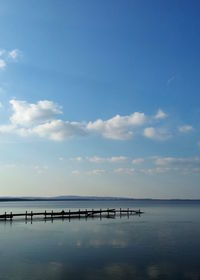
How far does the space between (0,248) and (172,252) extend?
2007 cm

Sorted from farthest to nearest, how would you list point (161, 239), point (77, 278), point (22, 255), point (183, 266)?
point (161, 239), point (22, 255), point (183, 266), point (77, 278)

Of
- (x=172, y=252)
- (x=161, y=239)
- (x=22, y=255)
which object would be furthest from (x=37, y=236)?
(x=172, y=252)

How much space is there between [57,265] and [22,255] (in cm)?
630

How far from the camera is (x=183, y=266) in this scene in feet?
101

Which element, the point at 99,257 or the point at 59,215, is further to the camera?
the point at 59,215

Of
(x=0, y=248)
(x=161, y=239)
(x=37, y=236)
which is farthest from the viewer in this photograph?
(x=37, y=236)

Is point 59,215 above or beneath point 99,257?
beneath

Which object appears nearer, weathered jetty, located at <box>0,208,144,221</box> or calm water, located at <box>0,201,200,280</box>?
calm water, located at <box>0,201,200,280</box>

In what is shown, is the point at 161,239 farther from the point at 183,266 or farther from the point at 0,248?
the point at 0,248

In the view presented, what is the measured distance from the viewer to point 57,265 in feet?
102

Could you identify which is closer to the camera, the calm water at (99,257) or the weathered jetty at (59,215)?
the calm water at (99,257)

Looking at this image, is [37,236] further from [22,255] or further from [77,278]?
[77,278]

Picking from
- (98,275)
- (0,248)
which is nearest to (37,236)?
(0,248)

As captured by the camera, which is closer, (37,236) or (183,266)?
(183,266)
